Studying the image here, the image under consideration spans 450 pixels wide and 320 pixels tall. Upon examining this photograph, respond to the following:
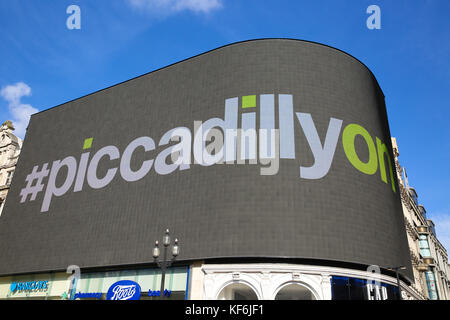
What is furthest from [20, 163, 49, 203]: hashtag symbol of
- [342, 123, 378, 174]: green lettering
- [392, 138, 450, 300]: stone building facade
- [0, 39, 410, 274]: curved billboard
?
[392, 138, 450, 300]: stone building facade

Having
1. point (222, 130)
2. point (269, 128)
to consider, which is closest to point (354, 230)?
point (269, 128)

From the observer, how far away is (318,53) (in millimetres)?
37500

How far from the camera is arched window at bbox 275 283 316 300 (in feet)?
96.9

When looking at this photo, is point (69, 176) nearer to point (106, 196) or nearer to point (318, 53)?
point (106, 196)

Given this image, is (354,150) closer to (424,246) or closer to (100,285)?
(100,285)

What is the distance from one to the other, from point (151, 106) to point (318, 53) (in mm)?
18471

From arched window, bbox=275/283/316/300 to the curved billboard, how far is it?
9.31 ft

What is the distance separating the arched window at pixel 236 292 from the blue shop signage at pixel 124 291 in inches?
268

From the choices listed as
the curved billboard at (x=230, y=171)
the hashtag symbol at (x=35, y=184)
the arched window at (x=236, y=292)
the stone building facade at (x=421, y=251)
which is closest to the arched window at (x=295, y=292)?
the arched window at (x=236, y=292)

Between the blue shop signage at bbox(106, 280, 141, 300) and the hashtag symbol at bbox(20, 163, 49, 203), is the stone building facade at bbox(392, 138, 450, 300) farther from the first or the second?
the hashtag symbol at bbox(20, 163, 49, 203)

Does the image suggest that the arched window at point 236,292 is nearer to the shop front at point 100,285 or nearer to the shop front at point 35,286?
the shop front at point 100,285

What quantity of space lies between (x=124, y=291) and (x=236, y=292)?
30.9 feet

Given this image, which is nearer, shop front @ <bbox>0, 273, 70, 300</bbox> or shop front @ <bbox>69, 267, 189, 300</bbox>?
shop front @ <bbox>69, 267, 189, 300</bbox>

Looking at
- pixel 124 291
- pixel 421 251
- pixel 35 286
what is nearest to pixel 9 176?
pixel 35 286
